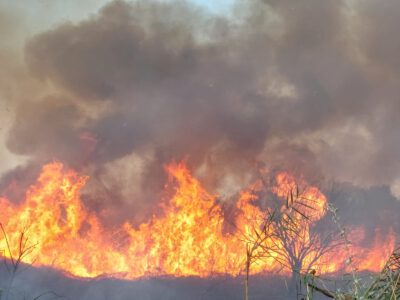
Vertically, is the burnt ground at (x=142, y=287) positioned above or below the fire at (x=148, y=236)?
below

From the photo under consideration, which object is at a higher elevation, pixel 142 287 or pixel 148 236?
pixel 148 236

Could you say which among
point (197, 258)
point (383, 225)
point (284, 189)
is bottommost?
point (197, 258)

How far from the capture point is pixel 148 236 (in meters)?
52.2

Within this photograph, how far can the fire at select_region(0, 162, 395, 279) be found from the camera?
160 ft

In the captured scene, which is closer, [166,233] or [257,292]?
[257,292]

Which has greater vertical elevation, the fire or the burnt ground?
the fire

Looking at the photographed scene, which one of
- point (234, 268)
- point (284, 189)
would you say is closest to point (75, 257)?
point (234, 268)

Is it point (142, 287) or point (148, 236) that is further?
point (148, 236)

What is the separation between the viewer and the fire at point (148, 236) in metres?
48.8

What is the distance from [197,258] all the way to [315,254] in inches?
529

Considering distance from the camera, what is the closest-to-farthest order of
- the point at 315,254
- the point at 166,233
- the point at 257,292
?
the point at 315,254, the point at 257,292, the point at 166,233

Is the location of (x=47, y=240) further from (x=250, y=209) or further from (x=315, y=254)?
(x=315, y=254)

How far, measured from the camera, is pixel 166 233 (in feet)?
169

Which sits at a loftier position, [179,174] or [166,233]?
[179,174]
